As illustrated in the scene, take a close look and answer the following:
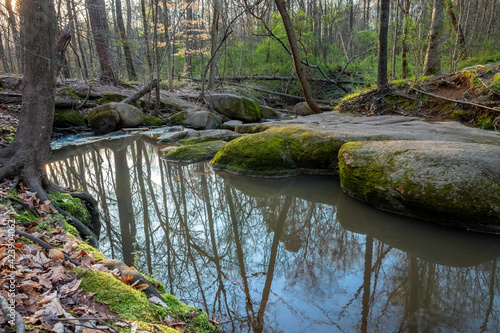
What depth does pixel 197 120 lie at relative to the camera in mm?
13047

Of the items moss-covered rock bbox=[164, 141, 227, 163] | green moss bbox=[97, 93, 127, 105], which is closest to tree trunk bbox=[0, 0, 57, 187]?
moss-covered rock bbox=[164, 141, 227, 163]

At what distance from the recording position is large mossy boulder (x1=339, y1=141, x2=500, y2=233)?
3.89 m

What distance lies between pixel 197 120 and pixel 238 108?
226cm

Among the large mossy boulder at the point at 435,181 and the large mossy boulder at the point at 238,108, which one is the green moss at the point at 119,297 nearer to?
the large mossy boulder at the point at 435,181

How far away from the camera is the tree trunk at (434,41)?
384 inches

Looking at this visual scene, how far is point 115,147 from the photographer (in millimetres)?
9758

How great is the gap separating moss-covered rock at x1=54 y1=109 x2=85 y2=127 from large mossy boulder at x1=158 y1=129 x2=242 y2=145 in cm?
353

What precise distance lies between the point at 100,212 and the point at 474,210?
5.18 metres

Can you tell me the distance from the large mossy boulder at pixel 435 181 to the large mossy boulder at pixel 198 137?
519cm

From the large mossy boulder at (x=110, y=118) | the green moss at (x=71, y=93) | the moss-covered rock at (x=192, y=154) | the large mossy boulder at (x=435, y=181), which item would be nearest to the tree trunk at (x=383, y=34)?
the large mossy boulder at (x=435, y=181)

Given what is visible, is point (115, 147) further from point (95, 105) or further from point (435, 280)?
point (435, 280)

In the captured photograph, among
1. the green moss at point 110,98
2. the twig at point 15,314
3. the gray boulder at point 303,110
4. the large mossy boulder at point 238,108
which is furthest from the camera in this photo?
the gray boulder at point 303,110

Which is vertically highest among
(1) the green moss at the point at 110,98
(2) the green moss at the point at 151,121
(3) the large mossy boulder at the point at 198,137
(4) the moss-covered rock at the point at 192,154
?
(1) the green moss at the point at 110,98

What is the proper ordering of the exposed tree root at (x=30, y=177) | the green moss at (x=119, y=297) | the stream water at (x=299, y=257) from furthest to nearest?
the exposed tree root at (x=30, y=177) < the stream water at (x=299, y=257) < the green moss at (x=119, y=297)
